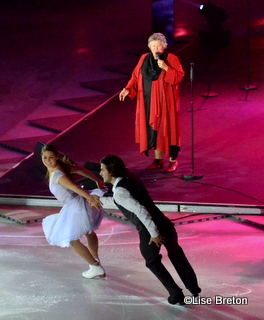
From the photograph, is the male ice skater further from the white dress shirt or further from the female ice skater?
the female ice skater

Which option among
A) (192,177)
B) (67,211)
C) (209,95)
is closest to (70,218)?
(67,211)

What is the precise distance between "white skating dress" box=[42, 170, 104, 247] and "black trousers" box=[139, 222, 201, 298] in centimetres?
67

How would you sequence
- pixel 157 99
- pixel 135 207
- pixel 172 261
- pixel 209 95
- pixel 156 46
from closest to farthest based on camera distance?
pixel 135 207 → pixel 172 261 → pixel 156 46 → pixel 157 99 → pixel 209 95

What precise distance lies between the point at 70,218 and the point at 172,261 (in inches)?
36.6

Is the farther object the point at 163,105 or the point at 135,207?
the point at 163,105

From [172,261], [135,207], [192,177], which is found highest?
[135,207]

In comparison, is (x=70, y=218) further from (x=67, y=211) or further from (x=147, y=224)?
(x=147, y=224)

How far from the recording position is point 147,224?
5770 mm

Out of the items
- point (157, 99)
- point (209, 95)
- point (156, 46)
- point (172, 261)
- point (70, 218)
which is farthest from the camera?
point (209, 95)

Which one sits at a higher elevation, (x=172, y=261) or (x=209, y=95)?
(x=209, y=95)

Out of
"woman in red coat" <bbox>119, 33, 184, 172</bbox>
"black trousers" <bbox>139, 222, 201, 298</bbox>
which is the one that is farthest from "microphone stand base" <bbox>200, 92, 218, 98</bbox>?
"black trousers" <bbox>139, 222, 201, 298</bbox>

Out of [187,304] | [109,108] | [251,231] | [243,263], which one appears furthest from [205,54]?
[187,304]

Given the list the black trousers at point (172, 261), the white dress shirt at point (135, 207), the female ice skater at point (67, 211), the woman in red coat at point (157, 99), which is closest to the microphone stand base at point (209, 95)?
the woman in red coat at point (157, 99)

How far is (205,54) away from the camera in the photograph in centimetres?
1345
